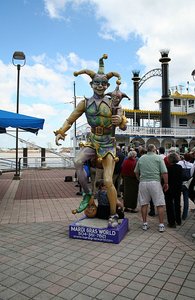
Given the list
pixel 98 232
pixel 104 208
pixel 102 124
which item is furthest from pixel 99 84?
pixel 98 232

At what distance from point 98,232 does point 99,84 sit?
2.52 meters

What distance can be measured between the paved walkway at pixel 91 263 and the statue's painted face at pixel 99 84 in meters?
Result: 2.57

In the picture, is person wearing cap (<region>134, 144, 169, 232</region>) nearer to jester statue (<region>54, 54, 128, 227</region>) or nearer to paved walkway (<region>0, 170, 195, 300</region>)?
paved walkway (<region>0, 170, 195, 300</region>)

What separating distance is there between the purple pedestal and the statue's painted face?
2278 mm

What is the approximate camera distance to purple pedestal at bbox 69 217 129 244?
4.39m

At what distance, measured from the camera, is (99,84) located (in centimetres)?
475

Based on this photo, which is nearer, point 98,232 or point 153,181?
point 98,232

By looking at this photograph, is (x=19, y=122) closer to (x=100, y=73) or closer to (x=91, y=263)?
(x=100, y=73)

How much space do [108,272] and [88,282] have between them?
351 millimetres

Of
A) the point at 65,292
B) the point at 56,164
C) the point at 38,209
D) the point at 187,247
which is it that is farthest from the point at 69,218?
the point at 56,164

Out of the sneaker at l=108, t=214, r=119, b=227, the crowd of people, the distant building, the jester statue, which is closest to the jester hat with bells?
the jester statue

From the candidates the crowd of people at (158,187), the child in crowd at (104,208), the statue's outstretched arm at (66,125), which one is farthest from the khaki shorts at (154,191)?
the statue's outstretched arm at (66,125)

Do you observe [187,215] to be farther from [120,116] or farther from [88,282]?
[88,282]

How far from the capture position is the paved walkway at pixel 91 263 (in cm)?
286
